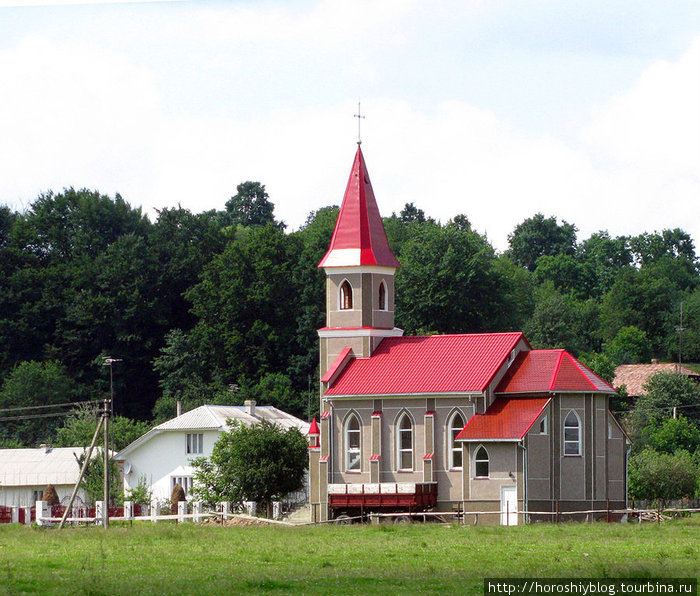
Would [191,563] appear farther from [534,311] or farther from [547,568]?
[534,311]

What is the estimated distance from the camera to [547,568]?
28062 millimetres

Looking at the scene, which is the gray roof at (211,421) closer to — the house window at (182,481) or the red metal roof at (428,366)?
Answer: the house window at (182,481)

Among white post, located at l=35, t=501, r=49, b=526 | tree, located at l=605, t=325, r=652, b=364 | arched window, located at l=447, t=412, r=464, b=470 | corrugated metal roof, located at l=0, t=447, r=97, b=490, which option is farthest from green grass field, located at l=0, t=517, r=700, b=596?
tree, located at l=605, t=325, r=652, b=364

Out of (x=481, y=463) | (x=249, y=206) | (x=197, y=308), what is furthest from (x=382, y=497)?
(x=249, y=206)

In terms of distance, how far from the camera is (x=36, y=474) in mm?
75938

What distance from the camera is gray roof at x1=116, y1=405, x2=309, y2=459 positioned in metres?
71.8

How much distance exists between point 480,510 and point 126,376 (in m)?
47.1

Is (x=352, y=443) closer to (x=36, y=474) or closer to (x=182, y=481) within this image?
(x=182, y=481)

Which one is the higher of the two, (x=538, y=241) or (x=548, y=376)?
(x=538, y=241)

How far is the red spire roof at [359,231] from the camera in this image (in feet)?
202

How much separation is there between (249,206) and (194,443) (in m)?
58.8

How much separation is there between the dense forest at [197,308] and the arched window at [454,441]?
26.5 metres

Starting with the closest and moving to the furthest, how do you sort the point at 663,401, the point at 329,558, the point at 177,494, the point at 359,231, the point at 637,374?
the point at 329,558 < the point at 359,231 < the point at 177,494 < the point at 663,401 < the point at 637,374

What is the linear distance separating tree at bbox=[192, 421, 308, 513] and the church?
1997mm
